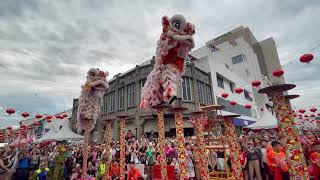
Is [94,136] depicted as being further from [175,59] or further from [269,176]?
[175,59]

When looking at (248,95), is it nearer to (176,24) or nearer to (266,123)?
(266,123)

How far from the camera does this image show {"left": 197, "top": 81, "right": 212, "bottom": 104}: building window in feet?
76.6

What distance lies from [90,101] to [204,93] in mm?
20022

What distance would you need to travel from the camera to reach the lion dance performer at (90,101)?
5.52m

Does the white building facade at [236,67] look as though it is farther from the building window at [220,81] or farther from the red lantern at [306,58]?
the red lantern at [306,58]

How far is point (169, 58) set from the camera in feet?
11.9

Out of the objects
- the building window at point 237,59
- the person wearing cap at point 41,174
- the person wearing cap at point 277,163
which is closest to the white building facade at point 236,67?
the building window at point 237,59

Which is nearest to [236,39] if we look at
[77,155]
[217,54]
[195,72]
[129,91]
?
[217,54]

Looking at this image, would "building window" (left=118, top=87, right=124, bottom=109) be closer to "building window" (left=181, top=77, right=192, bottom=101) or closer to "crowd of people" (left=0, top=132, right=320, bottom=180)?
"building window" (left=181, top=77, right=192, bottom=101)

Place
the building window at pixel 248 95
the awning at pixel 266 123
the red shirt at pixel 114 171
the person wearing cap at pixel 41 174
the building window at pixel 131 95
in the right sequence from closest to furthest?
the person wearing cap at pixel 41 174
the red shirt at pixel 114 171
the awning at pixel 266 123
the building window at pixel 131 95
the building window at pixel 248 95

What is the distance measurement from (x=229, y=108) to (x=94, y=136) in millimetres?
20067

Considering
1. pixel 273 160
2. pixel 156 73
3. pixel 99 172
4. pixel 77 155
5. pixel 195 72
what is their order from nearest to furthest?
pixel 156 73
pixel 273 160
pixel 99 172
pixel 77 155
pixel 195 72

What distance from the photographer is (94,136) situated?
28.6 m

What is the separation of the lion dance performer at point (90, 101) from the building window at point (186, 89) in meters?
16.5
